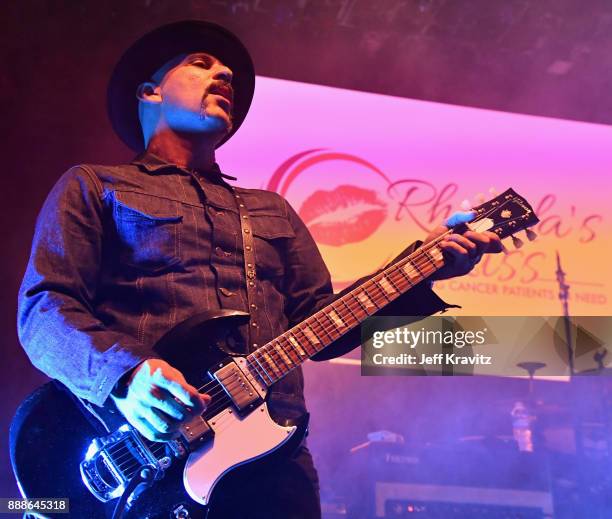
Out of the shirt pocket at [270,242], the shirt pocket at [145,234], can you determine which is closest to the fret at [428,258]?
the shirt pocket at [270,242]

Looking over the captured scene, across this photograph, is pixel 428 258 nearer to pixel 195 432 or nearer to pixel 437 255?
pixel 437 255

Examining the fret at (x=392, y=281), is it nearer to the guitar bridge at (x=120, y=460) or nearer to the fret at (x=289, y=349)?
the fret at (x=289, y=349)

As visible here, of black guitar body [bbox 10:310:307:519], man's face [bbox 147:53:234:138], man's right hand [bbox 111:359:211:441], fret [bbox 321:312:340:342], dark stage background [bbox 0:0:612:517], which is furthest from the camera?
dark stage background [bbox 0:0:612:517]

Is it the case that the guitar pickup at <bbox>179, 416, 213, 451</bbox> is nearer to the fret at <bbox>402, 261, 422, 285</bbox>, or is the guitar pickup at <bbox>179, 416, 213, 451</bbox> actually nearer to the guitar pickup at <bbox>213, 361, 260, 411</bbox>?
the guitar pickup at <bbox>213, 361, 260, 411</bbox>

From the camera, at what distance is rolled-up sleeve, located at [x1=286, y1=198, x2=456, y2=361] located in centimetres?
174

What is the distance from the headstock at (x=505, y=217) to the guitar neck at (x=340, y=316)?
145 millimetres

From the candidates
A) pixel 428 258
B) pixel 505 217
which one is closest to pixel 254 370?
pixel 428 258

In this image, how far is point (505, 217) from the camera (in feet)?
5.91

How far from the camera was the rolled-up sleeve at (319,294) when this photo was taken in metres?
1.74

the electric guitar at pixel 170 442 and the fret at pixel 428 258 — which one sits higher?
the fret at pixel 428 258

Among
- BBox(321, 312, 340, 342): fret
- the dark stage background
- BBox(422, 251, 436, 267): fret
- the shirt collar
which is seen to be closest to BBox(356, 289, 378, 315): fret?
BBox(321, 312, 340, 342): fret

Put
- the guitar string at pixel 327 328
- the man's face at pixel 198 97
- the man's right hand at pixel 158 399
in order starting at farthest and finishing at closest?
the man's face at pixel 198 97 < the guitar string at pixel 327 328 < the man's right hand at pixel 158 399

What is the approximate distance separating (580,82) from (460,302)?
5.63 feet

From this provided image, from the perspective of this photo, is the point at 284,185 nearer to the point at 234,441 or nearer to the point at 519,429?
the point at 519,429
